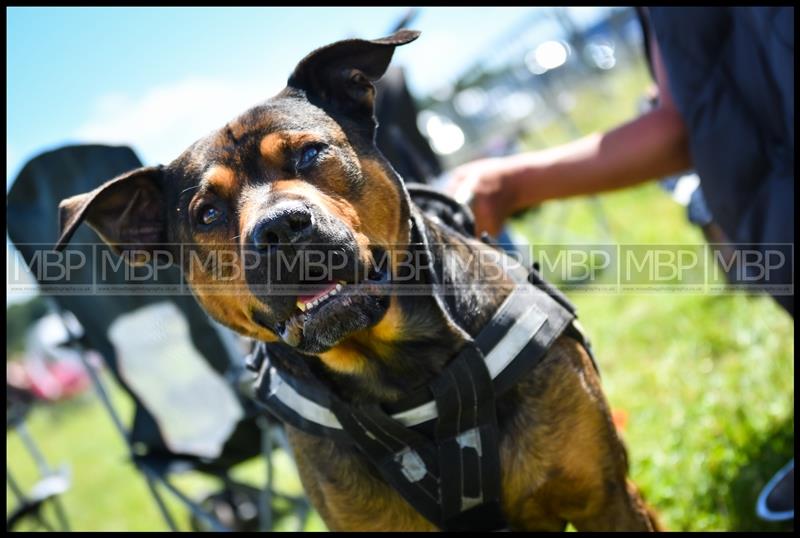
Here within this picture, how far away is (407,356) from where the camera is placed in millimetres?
2617

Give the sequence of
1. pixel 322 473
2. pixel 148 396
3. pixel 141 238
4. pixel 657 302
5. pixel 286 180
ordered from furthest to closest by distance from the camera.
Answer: pixel 657 302
pixel 148 396
pixel 141 238
pixel 322 473
pixel 286 180

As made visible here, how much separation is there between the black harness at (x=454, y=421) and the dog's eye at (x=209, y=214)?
1.98 feet

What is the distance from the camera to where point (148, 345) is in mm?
3973

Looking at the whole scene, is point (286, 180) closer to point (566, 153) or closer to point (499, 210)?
point (499, 210)

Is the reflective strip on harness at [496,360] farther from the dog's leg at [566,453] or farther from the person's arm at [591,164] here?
the person's arm at [591,164]

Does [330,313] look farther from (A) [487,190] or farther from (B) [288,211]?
(A) [487,190]

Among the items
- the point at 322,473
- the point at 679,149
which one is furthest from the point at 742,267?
the point at 322,473

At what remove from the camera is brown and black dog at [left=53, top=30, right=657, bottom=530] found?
248 centimetres

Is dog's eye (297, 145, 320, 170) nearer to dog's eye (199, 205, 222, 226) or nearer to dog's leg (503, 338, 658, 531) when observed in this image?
dog's eye (199, 205, 222, 226)

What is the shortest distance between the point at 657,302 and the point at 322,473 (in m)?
3.85

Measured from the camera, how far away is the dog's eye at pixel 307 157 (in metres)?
2.55

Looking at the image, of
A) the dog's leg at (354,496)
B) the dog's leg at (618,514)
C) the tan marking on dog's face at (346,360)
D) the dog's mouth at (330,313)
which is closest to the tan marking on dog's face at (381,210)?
the dog's mouth at (330,313)

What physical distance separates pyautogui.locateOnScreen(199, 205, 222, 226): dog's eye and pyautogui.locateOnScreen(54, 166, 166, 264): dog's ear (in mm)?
297

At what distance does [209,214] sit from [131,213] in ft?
1.43
